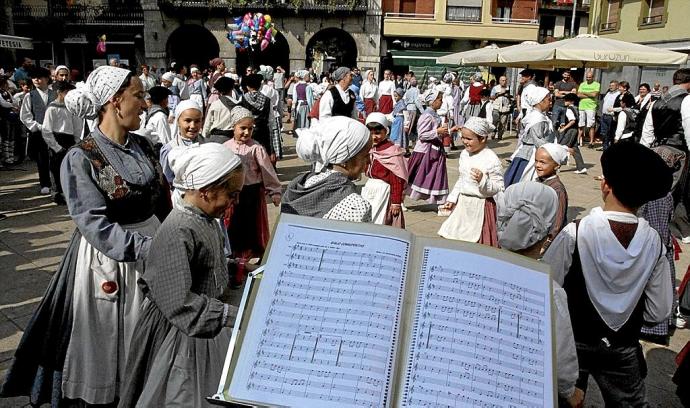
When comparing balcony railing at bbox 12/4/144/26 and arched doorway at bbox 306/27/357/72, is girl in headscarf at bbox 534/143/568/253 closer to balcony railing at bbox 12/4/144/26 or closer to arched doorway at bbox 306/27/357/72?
arched doorway at bbox 306/27/357/72

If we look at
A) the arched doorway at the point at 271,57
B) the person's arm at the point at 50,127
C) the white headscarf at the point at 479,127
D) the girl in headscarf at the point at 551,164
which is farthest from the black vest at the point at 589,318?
the arched doorway at the point at 271,57

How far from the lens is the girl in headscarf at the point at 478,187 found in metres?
5.30

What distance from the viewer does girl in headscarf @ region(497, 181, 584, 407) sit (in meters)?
1.80

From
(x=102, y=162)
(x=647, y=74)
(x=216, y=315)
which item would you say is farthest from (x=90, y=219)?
(x=647, y=74)

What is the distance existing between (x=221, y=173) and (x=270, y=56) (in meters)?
32.4

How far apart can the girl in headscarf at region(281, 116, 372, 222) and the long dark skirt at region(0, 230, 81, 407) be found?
→ 1.19m

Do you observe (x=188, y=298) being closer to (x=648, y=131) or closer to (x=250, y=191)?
(x=250, y=191)

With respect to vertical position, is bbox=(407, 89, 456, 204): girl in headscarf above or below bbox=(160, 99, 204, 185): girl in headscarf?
below

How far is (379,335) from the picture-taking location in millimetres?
1403

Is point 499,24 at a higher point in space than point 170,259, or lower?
higher

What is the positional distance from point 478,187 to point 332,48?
90.5 feet

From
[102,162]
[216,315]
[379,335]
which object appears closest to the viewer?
[379,335]

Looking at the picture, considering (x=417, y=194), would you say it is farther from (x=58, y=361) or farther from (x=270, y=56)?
(x=270, y=56)

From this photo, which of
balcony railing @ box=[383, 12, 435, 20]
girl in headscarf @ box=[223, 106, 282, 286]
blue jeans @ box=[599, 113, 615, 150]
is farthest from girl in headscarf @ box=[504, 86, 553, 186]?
balcony railing @ box=[383, 12, 435, 20]
